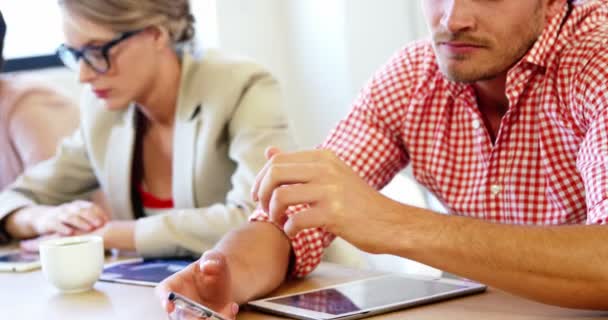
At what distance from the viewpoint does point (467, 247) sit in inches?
48.3

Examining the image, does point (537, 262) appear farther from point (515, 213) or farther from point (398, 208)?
point (515, 213)

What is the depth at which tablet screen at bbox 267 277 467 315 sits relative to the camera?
126cm

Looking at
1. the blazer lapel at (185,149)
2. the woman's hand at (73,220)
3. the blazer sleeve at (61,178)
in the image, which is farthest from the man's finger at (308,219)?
the blazer sleeve at (61,178)

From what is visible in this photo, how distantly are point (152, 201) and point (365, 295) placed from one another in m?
1.12

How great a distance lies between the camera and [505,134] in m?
1.61

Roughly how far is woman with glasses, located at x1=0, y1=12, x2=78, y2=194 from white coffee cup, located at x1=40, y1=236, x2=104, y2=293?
46.0 inches

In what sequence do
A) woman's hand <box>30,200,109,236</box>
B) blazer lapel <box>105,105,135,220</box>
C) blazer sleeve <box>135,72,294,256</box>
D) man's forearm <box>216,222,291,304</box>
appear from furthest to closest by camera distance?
blazer lapel <box>105,105,135,220</box> → woman's hand <box>30,200,109,236</box> → blazer sleeve <box>135,72,294,256</box> → man's forearm <box>216,222,291,304</box>

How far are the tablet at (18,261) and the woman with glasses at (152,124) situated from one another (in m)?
0.10

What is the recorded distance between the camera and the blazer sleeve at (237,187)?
6.11ft

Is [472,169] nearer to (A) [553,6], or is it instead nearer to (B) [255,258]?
(A) [553,6]

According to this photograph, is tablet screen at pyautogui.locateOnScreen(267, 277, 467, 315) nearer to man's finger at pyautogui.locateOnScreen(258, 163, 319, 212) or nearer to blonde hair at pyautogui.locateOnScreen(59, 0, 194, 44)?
man's finger at pyautogui.locateOnScreen(258, 163, 319, 212)

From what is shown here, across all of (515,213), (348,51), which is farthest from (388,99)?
(348,51)

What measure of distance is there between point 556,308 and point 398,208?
0.79ft

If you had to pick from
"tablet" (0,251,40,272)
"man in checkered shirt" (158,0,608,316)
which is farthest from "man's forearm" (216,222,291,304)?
"tablet" (0,251,40,272)
